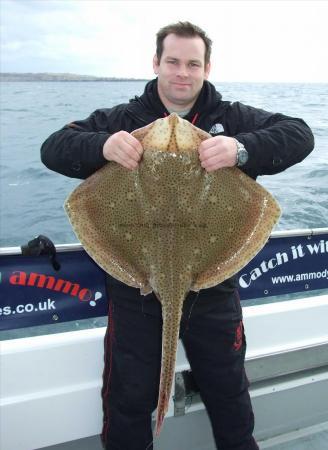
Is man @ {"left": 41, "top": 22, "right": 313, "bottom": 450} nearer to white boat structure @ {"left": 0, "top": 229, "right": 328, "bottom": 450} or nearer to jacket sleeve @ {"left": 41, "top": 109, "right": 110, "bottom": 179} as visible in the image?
jacket sleeve @ {"left": 41, "top": 109, "right": 110, "bottom": 179}

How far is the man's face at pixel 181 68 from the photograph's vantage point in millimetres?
2543

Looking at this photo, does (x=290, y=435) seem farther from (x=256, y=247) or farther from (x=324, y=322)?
(x=256, y=247)

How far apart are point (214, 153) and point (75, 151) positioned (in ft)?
2.59

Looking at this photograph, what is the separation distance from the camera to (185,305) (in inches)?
97.3

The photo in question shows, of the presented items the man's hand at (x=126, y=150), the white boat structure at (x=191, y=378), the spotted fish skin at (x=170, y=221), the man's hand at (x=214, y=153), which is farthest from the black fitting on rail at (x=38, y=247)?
the man's hand at (x=214, y=153)

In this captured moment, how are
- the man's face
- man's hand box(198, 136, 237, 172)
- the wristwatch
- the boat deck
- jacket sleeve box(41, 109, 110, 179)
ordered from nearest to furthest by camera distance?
man's hand box(198, 136, 237, 172) < the wristwatch < jacket sleeve box(41, 109, 110, 179) < the man's face < the boat deck

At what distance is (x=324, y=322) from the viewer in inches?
134

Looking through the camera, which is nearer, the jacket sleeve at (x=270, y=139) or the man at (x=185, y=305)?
the jacket sleeve at (x=270, y=139)

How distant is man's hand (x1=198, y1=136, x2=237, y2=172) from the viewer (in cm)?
195

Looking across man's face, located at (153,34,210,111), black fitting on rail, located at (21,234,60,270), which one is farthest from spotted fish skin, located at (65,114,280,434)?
black fitting on rail, located at (21,234,60,270)

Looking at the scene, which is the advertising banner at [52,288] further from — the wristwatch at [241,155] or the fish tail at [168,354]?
the wristwatch at [241,155]

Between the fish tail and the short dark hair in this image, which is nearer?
the fish tail

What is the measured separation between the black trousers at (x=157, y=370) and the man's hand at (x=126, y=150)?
35.7 inches

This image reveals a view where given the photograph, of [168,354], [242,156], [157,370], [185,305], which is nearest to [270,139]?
[242,156]
